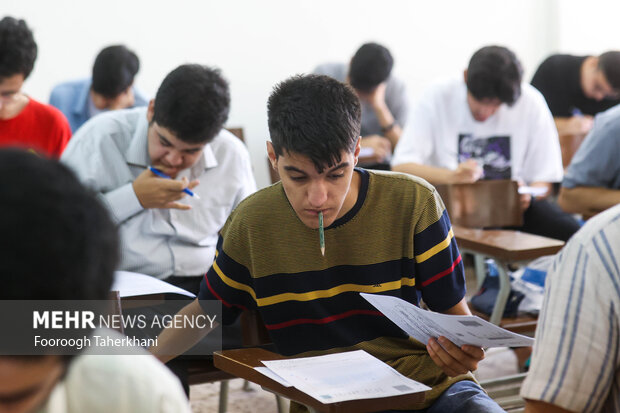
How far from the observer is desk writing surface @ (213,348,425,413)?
1216 millimetres

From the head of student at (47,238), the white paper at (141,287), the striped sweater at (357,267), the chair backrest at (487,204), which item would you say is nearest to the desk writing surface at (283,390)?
the striped sweater at (357,267)

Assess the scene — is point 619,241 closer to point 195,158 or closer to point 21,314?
point 21,314

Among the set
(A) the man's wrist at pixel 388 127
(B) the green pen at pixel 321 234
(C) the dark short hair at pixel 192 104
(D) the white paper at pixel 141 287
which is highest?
(C) the dark short hair at pixel 192 104

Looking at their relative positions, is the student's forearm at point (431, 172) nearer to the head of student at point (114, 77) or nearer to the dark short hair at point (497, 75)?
the dark short hair at point (497, 75)

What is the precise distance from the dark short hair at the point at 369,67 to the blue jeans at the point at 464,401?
10.2 feet

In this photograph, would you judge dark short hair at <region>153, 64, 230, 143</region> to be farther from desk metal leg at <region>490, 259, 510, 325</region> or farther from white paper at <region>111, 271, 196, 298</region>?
desk metal leg at <region>490, 259, 510, 325</region>

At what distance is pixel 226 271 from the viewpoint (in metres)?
1.58

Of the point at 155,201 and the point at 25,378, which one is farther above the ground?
the point at 25,378

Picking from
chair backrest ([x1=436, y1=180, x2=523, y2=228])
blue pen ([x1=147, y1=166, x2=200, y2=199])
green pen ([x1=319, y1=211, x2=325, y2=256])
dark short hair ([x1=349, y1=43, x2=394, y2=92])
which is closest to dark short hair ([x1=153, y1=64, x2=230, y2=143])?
blue pen ([x1=147, y1=166, x2=200, y2=199])

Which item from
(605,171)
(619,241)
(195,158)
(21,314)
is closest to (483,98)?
(605,171)

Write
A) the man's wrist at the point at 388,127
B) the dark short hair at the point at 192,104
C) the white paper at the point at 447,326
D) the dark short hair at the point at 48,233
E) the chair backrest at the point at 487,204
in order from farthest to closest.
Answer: the man's wrist at the point at 388,127 → the chair backrest at the point at 487,204 → the dark short hair at the point at 192,104 → the white paper at the point at 447,326 → the dark short hair at the point at 48,233

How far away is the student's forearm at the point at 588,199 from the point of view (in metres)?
2.55

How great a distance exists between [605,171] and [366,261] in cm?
136

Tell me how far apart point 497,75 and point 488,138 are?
1.02 feet
